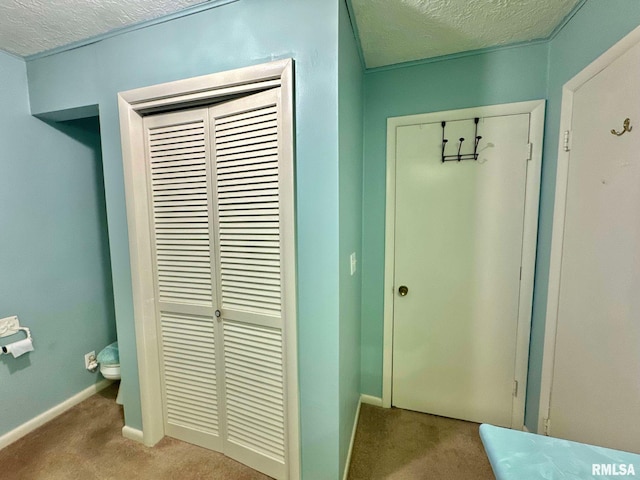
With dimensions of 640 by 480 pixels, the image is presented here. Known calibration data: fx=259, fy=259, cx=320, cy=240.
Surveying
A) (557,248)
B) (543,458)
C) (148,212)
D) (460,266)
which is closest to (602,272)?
(557,248)

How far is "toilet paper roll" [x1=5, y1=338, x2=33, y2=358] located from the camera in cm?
157

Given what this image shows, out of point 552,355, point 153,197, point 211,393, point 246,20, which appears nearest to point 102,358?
point 211,393

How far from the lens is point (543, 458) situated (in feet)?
1.93

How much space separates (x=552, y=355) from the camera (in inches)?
54.7

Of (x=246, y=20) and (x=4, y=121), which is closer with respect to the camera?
(x=246, y=20)

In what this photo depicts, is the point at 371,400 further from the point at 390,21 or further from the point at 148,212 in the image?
the point at 390,21

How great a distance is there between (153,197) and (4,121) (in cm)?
104

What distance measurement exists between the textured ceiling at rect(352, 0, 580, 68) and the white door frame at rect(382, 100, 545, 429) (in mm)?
346

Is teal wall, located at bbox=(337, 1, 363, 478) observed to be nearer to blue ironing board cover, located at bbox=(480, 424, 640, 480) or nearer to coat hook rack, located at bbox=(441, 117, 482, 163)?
coat hook rack, located at bbox=(441, 117, 482, 163)

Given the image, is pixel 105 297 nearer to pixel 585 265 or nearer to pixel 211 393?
pixel 211 393

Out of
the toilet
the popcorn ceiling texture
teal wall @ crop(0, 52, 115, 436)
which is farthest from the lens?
the toilet

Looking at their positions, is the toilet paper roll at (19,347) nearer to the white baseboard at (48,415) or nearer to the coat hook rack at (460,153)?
the white baseboard at (48,415)

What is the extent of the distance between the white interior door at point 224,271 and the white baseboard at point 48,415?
0.95 metres

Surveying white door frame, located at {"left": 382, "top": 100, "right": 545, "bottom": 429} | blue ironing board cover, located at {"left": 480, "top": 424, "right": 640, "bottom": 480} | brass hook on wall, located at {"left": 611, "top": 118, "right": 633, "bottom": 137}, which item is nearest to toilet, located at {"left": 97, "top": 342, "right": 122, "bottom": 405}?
white door frame, located at {"left": 382, "top": 100, "right": 545, "bottom": 429}
